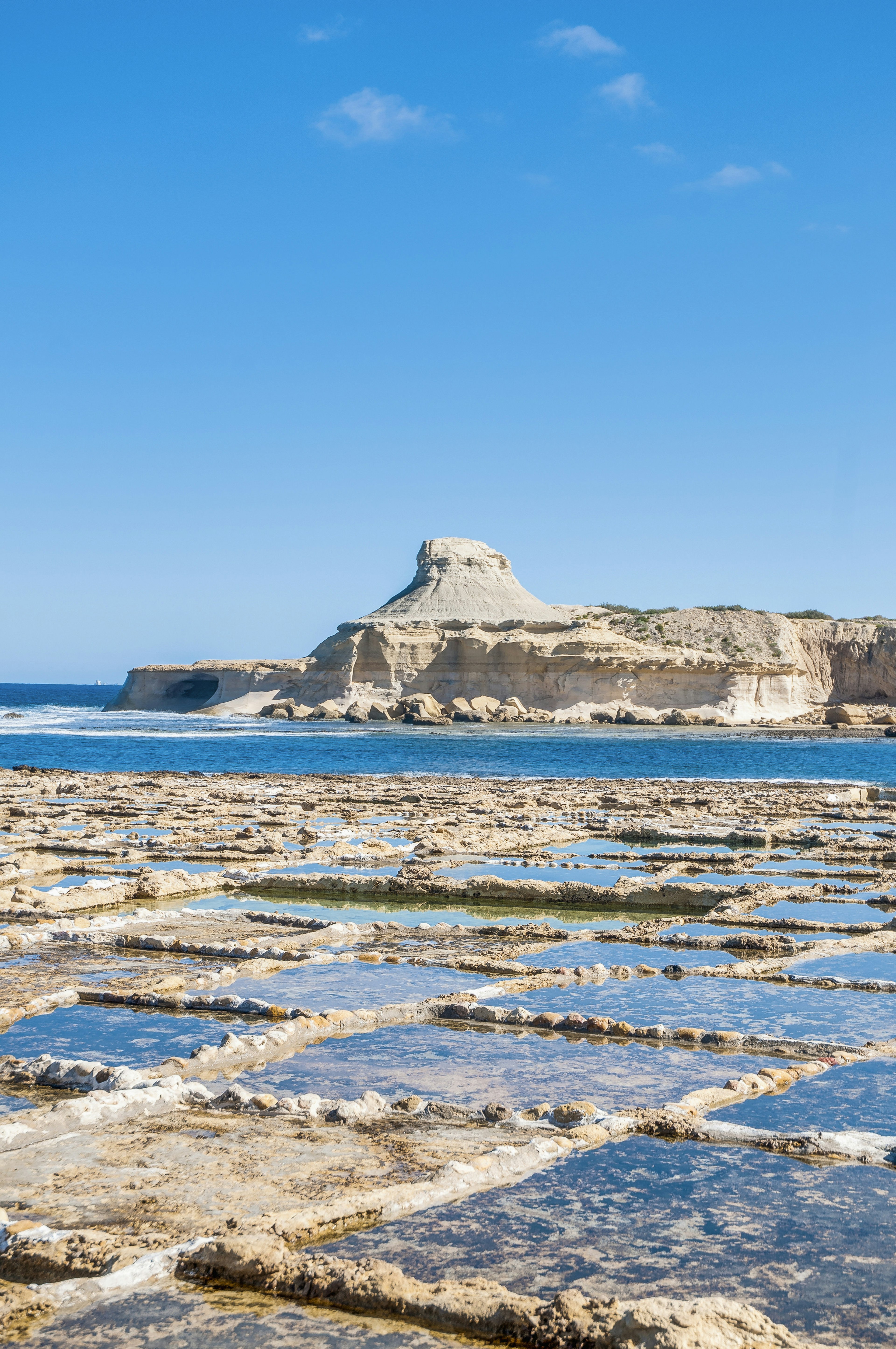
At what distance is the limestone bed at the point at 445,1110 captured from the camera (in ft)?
10.9

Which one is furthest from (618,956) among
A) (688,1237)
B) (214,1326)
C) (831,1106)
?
(214,1326)

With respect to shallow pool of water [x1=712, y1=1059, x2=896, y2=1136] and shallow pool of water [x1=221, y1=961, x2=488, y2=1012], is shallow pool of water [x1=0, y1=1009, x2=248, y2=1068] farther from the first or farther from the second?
shallow pool of water [x1=712, y1=1059, x2=896, y2=1136]

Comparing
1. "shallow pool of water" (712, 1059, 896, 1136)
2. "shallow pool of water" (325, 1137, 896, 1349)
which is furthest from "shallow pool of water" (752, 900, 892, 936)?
"shallow pool of water" (325, 1137, 896, 1349)

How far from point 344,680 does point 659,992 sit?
65779 mm

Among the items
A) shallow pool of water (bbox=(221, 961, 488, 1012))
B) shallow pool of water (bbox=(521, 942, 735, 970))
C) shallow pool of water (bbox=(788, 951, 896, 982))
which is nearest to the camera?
shallow pool of water (bbox=(221, 961, 488, 1012))

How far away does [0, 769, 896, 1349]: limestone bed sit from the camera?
3328 mm

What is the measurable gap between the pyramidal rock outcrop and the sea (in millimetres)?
4427

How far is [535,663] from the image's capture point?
7044 centimetres

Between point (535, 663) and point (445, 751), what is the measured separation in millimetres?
27798

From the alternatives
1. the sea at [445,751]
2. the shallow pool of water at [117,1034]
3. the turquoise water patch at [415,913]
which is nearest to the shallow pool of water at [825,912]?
the turquoise water patch at [415,913]

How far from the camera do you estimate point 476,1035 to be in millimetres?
6484

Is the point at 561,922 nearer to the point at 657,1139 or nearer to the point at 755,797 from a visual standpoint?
the point at 657,1139

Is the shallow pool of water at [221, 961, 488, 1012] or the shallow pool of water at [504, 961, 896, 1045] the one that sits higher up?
the shallow pool of water at [504, 961, 896, 1045]

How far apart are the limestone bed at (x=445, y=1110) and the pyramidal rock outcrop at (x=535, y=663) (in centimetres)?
5647
